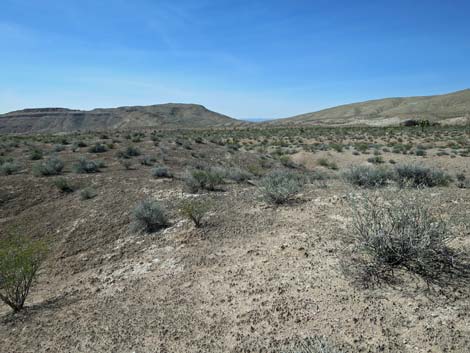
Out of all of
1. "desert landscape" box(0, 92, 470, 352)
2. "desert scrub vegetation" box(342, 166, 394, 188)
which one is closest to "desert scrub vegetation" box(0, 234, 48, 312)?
"desert landscape" box(0, 92, 470, 352)

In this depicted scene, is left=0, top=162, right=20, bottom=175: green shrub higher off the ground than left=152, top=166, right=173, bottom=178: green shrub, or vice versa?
left=0, top=162, right=20, bottom=175: green shrub

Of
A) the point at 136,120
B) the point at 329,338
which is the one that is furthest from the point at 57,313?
the point at 136,120

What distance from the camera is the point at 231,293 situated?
171 inches

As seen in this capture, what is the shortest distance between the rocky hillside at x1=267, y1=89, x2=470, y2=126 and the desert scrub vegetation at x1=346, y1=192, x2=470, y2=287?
71342 mm

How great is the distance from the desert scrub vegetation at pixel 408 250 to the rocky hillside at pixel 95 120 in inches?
3988

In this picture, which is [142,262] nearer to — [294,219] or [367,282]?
[294,219]

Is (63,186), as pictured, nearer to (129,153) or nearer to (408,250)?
(129,153)

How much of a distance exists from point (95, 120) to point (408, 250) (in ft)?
433

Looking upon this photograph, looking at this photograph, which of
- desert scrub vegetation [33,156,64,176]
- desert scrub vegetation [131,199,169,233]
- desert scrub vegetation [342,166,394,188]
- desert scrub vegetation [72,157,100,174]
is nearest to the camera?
desert scrub vegetation [131,199,169,233]

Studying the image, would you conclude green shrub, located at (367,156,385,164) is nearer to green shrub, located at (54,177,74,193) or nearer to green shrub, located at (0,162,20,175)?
green shrub, located at (54,177,74,193)

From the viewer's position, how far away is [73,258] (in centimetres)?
733

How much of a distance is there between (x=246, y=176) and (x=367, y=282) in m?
9.08

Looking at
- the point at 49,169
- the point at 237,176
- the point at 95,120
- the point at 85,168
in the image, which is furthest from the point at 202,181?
the point at 95,120

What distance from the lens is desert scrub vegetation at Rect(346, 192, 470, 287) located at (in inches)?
147
